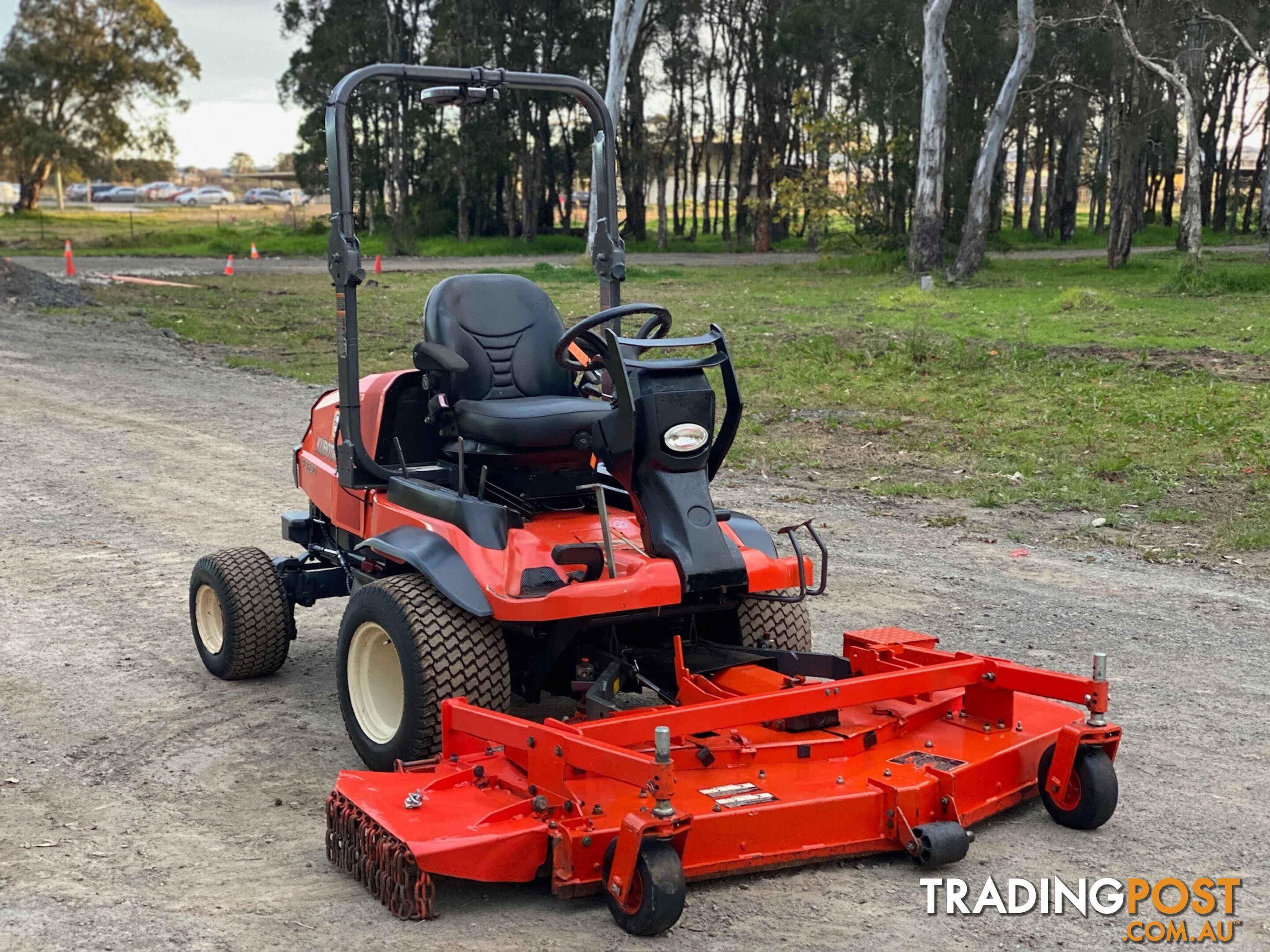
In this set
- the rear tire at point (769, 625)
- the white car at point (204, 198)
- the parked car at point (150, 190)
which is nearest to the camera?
the rear tire at point (769, 625)

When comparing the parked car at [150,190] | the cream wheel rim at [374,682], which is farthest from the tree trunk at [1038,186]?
the parked car at [150,190]

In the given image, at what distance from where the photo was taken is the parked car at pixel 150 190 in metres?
93.1

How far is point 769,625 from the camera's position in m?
5.46

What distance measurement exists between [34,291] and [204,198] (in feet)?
229

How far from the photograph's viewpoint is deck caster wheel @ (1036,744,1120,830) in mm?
4434

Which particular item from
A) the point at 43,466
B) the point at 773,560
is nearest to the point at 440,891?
the point at 773,560

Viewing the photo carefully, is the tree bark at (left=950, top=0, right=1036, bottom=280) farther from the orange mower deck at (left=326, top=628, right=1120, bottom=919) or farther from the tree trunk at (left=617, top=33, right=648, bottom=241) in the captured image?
the orange mower deck at (left=326, top=628, right=1120, bottom=919)

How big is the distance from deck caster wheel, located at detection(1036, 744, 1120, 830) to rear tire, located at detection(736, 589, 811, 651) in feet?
3.98

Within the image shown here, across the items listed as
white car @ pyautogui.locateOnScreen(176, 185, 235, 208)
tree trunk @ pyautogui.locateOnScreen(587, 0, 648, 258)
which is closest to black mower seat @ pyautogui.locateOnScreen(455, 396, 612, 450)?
tree trunk @ pyautogui.locateOnScreen(587, 0, 648, 258)

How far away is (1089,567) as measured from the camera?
26.6 ft

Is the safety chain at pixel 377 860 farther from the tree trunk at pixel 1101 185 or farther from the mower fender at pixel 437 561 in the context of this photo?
the tree trunk at pixel 1101 185

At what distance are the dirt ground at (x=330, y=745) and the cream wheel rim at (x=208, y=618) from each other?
0.16 metres

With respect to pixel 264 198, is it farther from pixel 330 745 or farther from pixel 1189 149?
pixel 330 745

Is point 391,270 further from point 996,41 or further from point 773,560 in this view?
point 773,560
